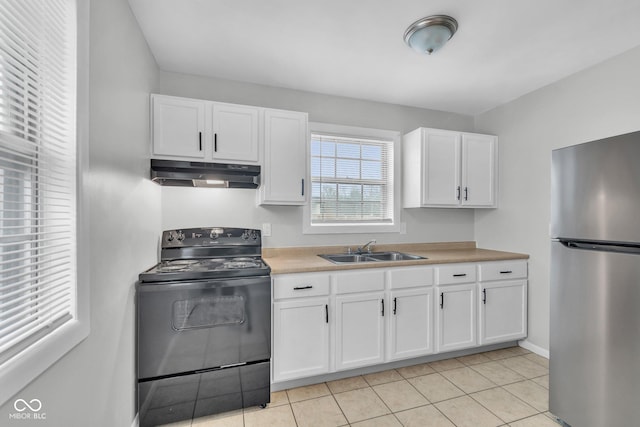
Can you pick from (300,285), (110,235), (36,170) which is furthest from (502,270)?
(36,170)

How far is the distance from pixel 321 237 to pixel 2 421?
7.68 ft

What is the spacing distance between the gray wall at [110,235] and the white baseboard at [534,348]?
10.9 ft

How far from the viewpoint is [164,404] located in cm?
177

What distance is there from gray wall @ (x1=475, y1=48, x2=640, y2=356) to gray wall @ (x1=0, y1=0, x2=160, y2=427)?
10.9ft

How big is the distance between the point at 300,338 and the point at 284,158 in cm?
142

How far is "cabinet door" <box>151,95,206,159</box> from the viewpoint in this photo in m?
2.14

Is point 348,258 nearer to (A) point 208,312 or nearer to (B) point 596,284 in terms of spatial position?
(A) point 208,312

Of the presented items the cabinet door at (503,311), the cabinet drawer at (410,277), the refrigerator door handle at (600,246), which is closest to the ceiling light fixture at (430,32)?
the refrigerator door handle at (600,246)

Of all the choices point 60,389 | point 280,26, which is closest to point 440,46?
point 280,26

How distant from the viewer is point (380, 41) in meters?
2.05

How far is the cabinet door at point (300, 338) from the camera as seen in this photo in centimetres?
205

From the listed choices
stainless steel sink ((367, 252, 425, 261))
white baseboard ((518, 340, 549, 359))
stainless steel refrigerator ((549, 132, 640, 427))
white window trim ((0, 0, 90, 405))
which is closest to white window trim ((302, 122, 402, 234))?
stainless steel sink ((367, 252, 425, 261))

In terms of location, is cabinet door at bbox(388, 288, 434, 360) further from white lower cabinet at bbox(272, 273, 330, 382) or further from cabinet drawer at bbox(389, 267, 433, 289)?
white lower cabinet at bbox(272, 273, 330, 382)

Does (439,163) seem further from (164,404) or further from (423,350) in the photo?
(164,404)
